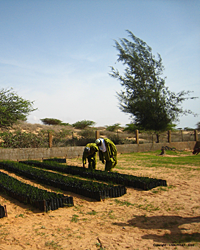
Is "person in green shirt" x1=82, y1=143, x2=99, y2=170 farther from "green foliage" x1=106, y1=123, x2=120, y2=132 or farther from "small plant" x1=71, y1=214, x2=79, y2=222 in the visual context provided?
"green foliage" x1=106, y1=123, x2=120, y2=132

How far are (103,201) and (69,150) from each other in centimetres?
976

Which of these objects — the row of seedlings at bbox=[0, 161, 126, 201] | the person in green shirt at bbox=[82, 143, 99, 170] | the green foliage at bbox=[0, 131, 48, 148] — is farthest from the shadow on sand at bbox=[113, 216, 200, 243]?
the green foliage at bbox=[0, 131, 48, 148]

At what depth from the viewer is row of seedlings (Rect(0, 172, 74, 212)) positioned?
16.3 ft

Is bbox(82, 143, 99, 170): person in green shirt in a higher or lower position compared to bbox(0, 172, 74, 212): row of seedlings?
higher

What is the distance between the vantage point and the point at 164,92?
25.5 meters

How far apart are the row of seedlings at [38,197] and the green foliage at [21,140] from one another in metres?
8.59

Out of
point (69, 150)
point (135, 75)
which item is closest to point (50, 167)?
point (69, 150)

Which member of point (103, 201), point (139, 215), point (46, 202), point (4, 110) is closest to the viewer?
point (139, 215)

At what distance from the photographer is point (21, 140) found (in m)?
14.9

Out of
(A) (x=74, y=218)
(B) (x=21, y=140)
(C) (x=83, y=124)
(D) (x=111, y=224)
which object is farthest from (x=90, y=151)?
(C) (x=83, y=124)

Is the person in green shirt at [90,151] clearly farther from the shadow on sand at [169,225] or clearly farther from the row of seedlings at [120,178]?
the shadow on sand at [169,225]

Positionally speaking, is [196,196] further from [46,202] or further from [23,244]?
[23,244]

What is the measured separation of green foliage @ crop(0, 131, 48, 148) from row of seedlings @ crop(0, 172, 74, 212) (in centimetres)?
859

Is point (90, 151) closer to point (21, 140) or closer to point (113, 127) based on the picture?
point (21, 140)
